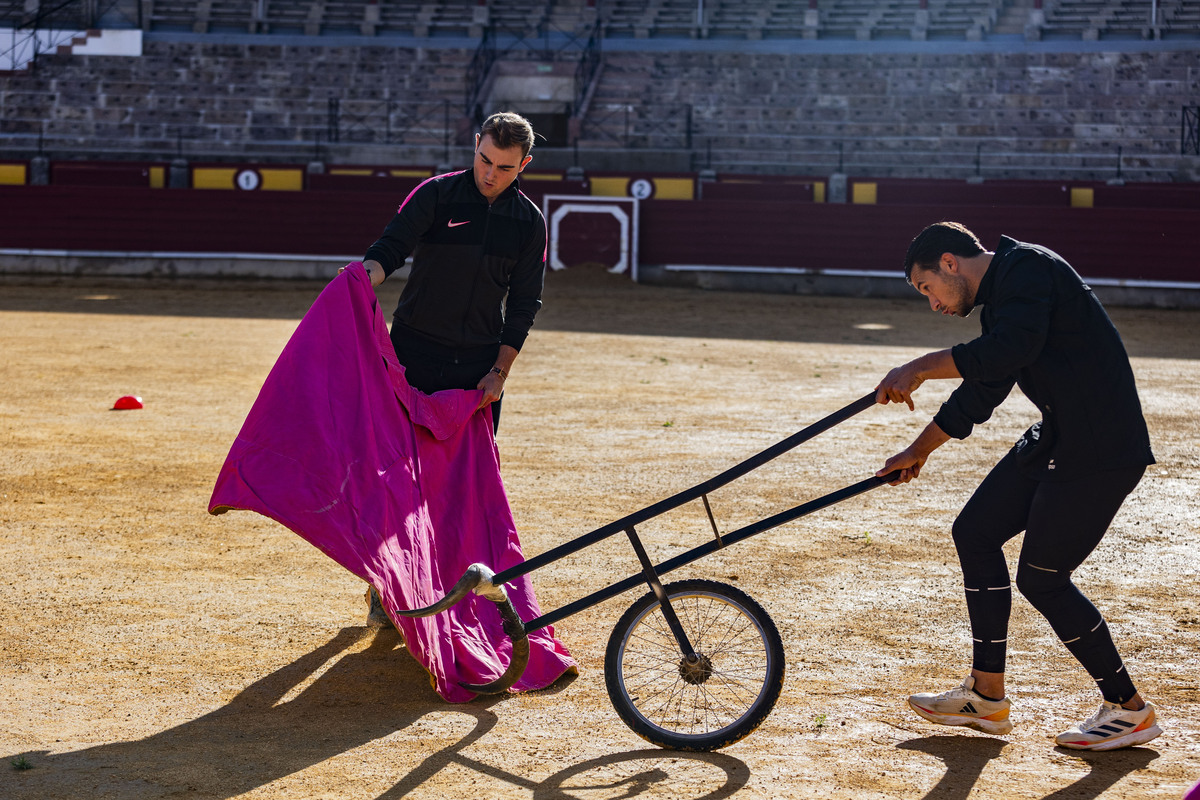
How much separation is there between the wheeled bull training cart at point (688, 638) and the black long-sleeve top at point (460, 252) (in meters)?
0.90

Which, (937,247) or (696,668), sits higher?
(937,247)

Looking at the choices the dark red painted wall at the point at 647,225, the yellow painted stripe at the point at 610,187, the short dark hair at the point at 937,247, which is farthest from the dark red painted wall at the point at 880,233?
the short dark hair at the point at 937,247

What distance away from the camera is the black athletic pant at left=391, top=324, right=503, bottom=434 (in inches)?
152

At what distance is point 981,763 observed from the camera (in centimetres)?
315

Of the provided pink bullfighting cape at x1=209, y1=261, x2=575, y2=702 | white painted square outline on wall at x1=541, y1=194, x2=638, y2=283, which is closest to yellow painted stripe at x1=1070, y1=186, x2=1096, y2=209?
white painted square outline on wall at x1=541, y1=194, x2=638, y2=283

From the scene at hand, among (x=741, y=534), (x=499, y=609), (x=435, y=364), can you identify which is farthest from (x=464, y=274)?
(x=741, y=534)

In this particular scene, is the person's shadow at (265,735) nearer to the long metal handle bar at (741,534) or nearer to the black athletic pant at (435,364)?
the long metal handle bar at (741,534)

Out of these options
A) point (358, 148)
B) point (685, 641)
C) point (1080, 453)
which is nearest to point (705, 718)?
point (685, 641)

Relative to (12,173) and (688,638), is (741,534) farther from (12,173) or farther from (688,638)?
(12,173)

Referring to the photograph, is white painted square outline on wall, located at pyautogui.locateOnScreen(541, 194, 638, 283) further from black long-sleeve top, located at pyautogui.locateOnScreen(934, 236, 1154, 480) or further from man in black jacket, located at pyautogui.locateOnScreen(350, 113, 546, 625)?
black long-sleeve top, located at pyautogui.locateOnScreen(934, 236, 1154, 480)

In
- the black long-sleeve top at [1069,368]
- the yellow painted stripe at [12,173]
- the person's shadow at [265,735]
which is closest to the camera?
the person's shadow at [265,735]

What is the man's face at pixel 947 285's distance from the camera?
3072 millimetres

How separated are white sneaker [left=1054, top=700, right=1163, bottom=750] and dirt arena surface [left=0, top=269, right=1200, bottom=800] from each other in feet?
0.13

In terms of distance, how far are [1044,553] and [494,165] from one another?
1.83 m
